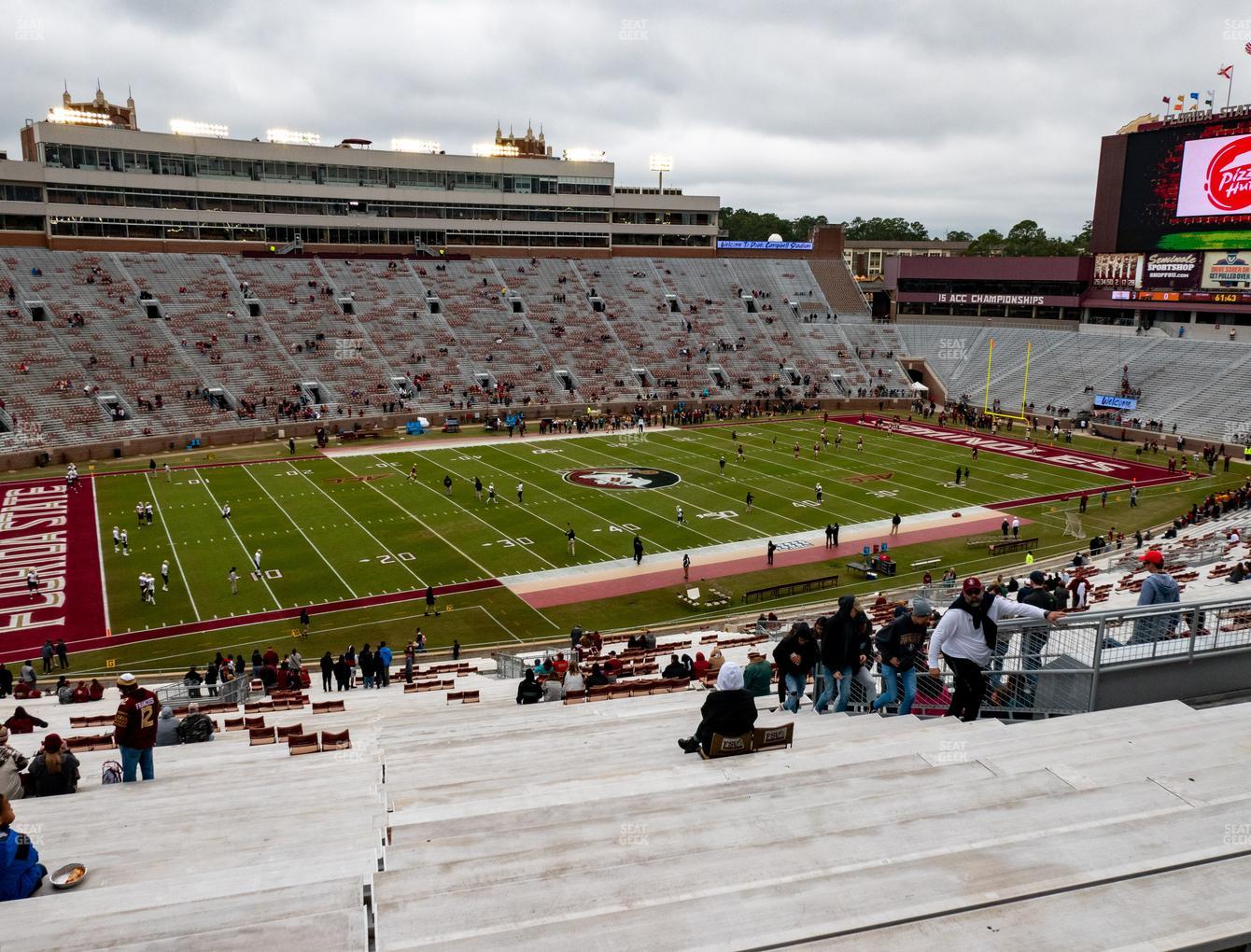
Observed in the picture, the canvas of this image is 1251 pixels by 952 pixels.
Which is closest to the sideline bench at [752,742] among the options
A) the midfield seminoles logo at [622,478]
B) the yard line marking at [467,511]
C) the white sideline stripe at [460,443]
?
the yard line marking at [467,511]

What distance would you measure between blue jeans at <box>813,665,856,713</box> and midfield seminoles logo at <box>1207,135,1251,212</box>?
203 feet

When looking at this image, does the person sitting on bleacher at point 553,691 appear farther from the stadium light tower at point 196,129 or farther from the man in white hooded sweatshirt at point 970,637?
the stadium light tower at point 196,129

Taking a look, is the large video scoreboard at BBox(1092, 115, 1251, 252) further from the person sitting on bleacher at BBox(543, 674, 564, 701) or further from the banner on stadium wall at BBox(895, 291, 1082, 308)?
the person sitting on bleacher at BBox(543, 674, 564, 701)

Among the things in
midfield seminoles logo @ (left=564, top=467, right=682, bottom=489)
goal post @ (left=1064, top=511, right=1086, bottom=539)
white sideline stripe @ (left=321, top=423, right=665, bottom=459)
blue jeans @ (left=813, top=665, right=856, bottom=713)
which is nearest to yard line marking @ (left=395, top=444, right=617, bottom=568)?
midfield seminoles logo @ (left=564, top=467, right=682, bottom=489)

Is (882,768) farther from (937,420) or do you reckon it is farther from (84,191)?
(84,191)

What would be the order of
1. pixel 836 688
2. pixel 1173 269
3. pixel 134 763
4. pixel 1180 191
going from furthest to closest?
pixel 1173 269 < pixel 1180 191 < pixel 836 688 < pixel 134 763

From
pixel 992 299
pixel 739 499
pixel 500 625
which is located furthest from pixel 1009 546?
pixel 992 299

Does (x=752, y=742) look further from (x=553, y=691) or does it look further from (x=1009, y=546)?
(x=1009, y=546)

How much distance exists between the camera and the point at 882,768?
7328mm

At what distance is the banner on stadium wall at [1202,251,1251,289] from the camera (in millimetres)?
58938

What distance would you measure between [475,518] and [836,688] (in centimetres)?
2752

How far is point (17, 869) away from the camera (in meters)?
6.43

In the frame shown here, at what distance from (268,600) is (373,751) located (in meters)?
18.6

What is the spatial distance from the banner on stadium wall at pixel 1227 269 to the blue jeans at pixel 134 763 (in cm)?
6859
